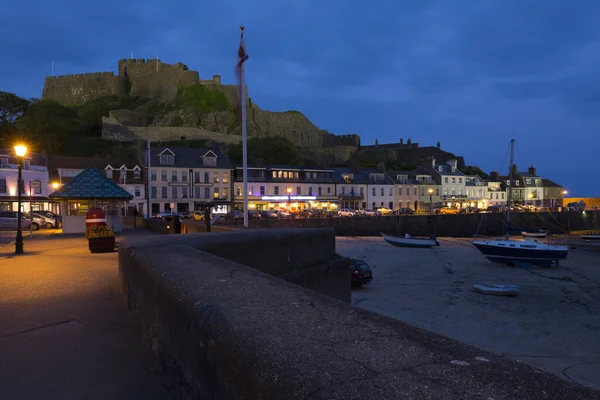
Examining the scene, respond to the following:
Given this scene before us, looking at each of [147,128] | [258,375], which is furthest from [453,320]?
[147,128]

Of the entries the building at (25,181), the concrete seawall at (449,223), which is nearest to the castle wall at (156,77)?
the building at (25,181)

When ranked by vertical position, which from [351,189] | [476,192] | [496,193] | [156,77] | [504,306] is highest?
[156,77]

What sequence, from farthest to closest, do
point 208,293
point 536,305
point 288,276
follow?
point 536,305
point 288,276
point 208,293

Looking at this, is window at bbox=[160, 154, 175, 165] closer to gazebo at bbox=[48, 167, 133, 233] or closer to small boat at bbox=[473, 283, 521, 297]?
gazebo at bbox=[48, 167, 133, 233]

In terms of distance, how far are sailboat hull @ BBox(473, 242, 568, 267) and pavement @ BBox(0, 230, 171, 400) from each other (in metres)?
31.2

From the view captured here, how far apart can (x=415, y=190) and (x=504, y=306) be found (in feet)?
212

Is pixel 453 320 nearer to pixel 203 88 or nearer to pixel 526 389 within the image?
pixel 526 389

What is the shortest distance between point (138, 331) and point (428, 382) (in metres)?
4.95

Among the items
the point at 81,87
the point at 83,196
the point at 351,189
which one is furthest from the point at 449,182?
the point at 81,87

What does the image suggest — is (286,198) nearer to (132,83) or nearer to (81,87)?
(132,83)

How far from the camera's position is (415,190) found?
272ft

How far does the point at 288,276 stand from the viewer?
859 centimetres

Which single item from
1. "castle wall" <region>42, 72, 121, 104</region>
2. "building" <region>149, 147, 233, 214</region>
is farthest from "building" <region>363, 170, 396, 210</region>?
"castle wall" <region>42, 72, 121, 104</region>

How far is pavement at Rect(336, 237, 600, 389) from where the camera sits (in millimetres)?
14344
